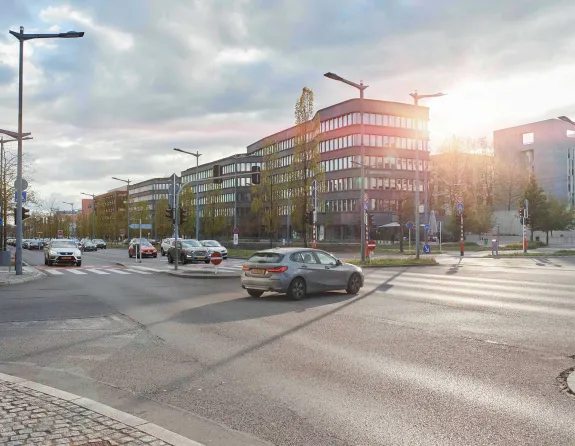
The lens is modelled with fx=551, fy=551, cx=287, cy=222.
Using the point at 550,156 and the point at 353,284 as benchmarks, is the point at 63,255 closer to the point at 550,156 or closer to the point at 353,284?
the point at 353,284

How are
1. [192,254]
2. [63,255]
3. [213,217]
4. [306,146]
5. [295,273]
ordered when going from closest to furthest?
[295,273] → [63,255] → [192,254] → [306,146] → [213,217]

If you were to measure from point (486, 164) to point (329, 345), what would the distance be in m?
77.3

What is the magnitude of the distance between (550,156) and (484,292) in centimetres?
9014

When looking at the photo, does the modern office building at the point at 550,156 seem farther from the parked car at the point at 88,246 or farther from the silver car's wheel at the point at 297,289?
the silver car's wheel at the point at 297,289

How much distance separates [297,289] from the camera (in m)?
15.1

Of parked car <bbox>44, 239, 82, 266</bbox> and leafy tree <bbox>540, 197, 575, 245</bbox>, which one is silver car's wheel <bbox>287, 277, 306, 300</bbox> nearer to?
parked car <bbox>44, 239, 82, 266</bbox>

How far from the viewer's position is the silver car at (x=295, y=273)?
14961mm

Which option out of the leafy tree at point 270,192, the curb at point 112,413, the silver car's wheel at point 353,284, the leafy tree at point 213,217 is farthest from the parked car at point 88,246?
the curb at point 112,413

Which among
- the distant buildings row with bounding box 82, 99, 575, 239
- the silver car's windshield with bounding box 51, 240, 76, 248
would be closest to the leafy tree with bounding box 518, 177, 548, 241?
the distant buildings row with bounding box 82, 99, 575, 239

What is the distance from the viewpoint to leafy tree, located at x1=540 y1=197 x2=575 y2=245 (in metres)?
61.1

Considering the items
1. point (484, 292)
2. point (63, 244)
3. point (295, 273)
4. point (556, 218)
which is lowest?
point (484, 292)

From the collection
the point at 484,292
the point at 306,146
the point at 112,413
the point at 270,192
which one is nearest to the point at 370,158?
the point at 270,192

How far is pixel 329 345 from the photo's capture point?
8.79 meters

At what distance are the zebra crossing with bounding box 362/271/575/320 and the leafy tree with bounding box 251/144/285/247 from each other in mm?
33630
